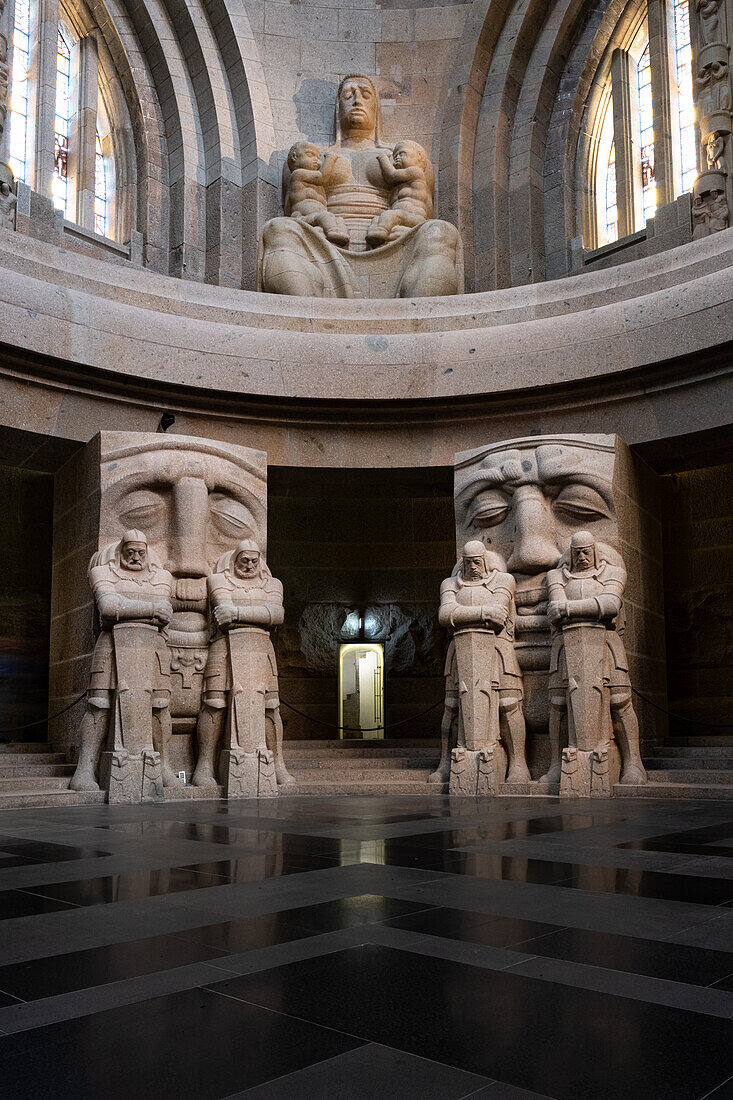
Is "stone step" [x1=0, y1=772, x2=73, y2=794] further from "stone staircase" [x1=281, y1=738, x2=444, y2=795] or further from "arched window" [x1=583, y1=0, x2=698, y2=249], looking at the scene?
"arched window" [x1=583, y1=0, x2=698, y2=249]

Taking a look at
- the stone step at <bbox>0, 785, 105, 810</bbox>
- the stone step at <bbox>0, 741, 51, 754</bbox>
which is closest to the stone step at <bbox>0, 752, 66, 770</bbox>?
the stone step at <bbox>0, 741, 51, 754</bbox>

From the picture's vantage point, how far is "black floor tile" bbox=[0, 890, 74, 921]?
3.12 metres

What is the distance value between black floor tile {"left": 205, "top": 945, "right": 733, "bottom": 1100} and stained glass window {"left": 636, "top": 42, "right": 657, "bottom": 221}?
43.8 ft

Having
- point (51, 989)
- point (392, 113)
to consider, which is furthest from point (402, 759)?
point (392, 113)

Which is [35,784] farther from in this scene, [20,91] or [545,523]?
[20,91]

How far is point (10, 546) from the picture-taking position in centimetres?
1235

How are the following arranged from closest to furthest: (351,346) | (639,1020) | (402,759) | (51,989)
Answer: (639,1020)
(51,989)
(402,759)
(351,346)

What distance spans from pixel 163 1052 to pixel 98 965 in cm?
68

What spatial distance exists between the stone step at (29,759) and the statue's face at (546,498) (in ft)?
15.0

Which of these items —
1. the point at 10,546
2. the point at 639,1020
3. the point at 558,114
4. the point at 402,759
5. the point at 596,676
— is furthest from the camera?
the point at 558,114

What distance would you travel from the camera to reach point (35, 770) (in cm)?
891

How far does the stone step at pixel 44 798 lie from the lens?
7422 millimetres

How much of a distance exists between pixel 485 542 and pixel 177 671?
10.8 ft

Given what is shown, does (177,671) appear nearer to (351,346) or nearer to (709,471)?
(351,346)
